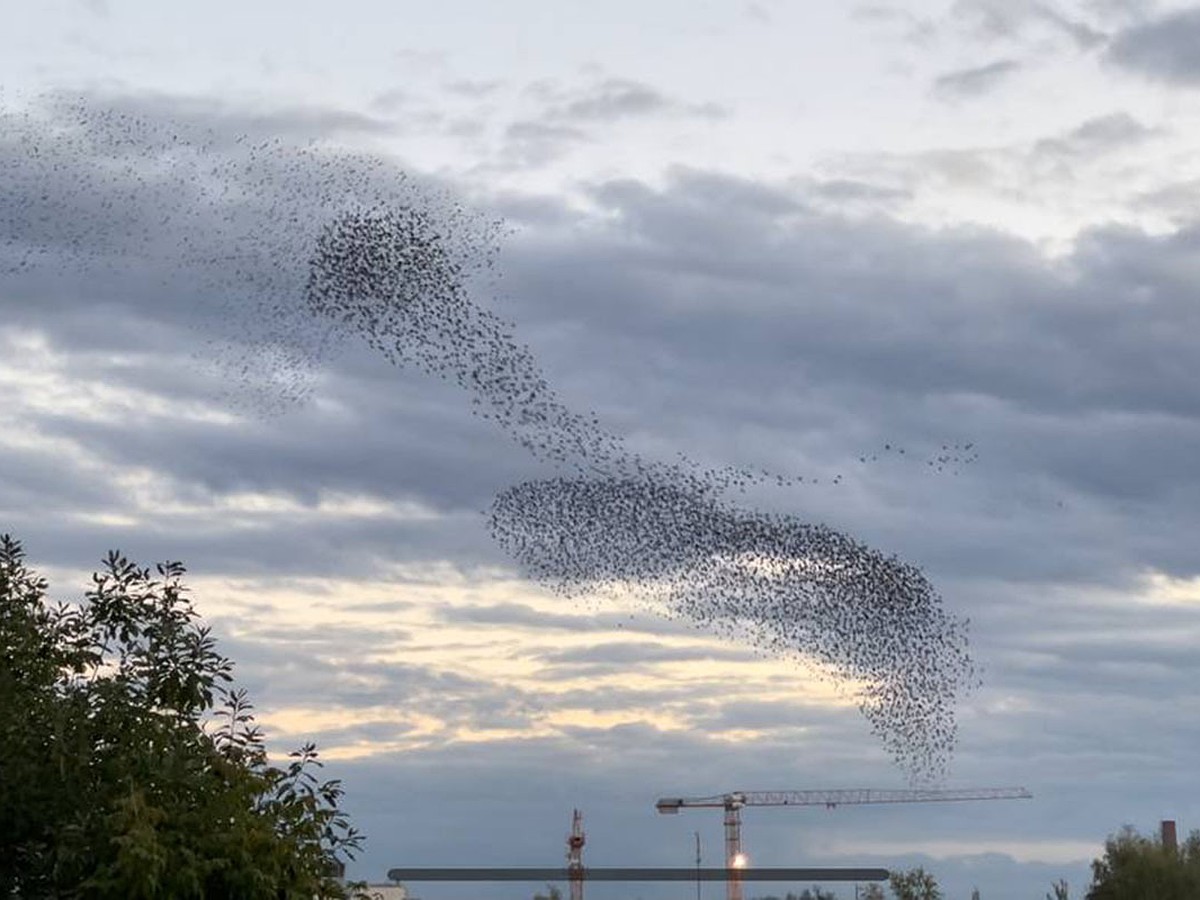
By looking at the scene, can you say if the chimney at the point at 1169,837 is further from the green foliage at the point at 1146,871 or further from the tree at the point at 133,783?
the tree at the point at 133,783

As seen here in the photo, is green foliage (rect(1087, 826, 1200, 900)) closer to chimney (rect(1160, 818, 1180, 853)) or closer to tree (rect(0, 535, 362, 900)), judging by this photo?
chimney (rect(1160, 818, 1180, 853))

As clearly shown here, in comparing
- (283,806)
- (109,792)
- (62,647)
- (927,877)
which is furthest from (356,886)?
(927,877)

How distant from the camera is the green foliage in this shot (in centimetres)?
12662

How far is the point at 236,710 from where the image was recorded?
1529 inches

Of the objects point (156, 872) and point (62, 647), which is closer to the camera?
point (156, 872)

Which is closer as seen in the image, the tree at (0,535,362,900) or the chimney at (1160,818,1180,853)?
the tree at (0,535,362,900)

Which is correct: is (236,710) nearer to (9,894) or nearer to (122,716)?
(122,716)

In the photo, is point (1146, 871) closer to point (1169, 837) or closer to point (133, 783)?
point (1169, 837)

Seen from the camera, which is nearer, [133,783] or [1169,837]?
[133,783]

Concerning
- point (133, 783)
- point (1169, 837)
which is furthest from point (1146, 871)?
point (133, 783)

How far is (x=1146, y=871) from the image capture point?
5079 inches

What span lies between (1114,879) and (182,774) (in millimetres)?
106026

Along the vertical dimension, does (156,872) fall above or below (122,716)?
below

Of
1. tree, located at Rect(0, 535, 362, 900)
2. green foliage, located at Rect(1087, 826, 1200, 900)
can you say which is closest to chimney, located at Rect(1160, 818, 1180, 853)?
green foliage, located at Rect(1087, 826, 1200, 900)
